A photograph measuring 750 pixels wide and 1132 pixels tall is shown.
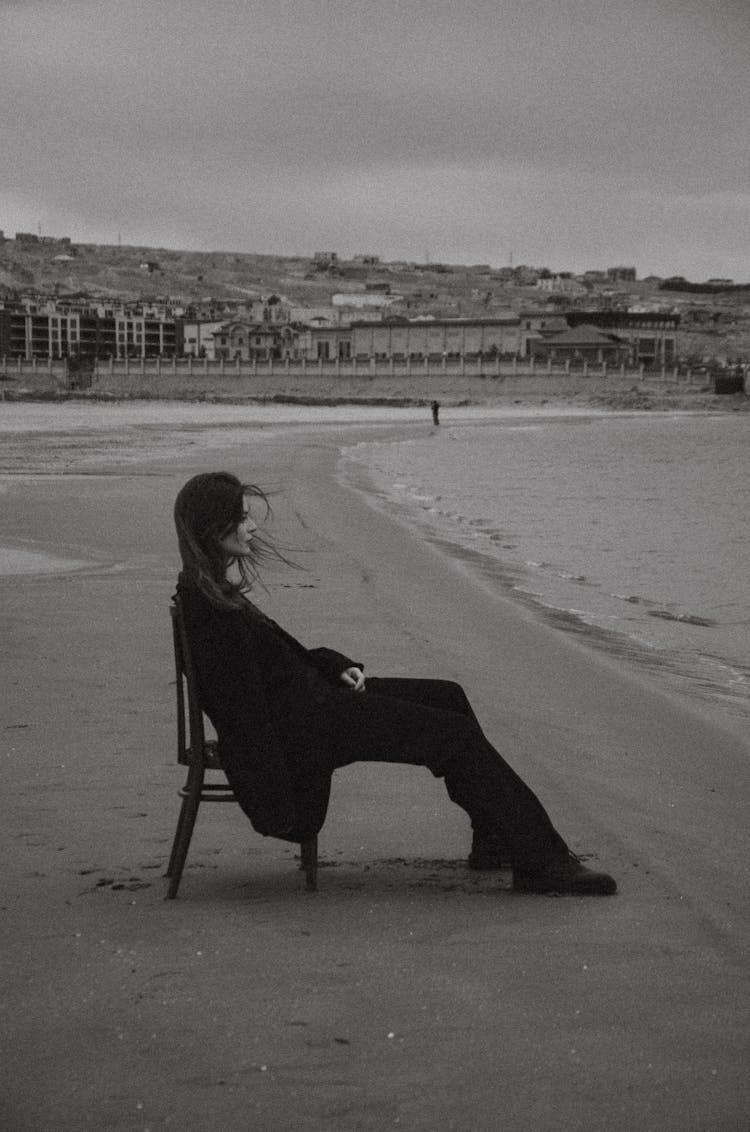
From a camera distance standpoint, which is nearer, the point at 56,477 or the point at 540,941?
the point at 540,941

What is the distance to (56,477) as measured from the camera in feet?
77.6

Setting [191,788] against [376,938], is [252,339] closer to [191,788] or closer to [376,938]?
[191,788]

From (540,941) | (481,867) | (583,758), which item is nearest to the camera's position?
(540,941)

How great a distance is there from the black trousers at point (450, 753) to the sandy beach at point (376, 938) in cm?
19

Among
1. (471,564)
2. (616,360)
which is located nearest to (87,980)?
(471,564)

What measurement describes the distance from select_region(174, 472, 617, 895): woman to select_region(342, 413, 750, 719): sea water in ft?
11.2

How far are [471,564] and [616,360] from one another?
4471 inches

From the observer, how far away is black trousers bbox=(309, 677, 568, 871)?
429 centimetres

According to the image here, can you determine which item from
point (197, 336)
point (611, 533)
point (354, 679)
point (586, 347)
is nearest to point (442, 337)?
point (586, 347)

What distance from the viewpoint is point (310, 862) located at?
427 centimetres

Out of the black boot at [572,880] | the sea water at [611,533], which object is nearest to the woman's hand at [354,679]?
the black boot at [572,880]

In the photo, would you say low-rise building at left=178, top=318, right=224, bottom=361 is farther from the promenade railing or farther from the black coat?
the black coat

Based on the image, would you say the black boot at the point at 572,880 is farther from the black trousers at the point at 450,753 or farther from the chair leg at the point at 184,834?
the chair leg at the point at 184,834

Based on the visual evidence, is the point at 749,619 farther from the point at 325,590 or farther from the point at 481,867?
the point at 481,867
